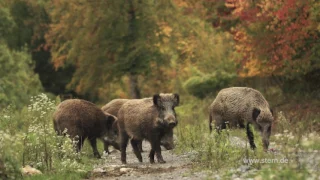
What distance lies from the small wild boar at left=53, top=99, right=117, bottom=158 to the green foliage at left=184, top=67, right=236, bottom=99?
16179 millimetres

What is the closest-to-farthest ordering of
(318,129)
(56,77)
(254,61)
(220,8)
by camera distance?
(318,129) → (254,61) → (220,8) → (56,77)

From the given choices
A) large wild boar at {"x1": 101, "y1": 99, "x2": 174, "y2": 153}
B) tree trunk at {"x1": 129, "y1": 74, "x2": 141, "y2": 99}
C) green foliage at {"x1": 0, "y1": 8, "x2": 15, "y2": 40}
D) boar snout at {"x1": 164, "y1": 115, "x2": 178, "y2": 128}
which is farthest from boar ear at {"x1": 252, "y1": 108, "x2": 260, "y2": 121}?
green foliage at {"x1": 0, "y1": 8, "x2": 15, "y2": 40}

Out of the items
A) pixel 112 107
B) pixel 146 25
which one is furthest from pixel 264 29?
pixel 146 25

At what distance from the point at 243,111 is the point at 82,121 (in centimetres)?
369

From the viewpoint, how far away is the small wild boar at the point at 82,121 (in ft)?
50.3

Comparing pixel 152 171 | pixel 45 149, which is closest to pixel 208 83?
pixel 152 171

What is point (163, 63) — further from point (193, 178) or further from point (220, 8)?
point (193, 178)

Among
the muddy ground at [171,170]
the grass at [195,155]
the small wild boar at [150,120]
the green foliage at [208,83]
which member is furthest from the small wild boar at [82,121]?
the green foliage at [208,83]

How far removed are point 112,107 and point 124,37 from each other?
14955 millimetres

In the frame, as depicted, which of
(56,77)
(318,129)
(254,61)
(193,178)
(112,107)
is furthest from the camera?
(56,77)

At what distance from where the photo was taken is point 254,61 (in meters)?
24.4

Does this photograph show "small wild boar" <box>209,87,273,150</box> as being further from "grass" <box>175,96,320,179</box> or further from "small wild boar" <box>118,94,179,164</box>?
"small wild boar" <box>118,94,179,164</box>

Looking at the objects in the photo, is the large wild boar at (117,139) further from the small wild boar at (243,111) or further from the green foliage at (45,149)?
the green foliage at (45,149)

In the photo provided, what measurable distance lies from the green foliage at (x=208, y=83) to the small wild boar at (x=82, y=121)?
16179 mm
